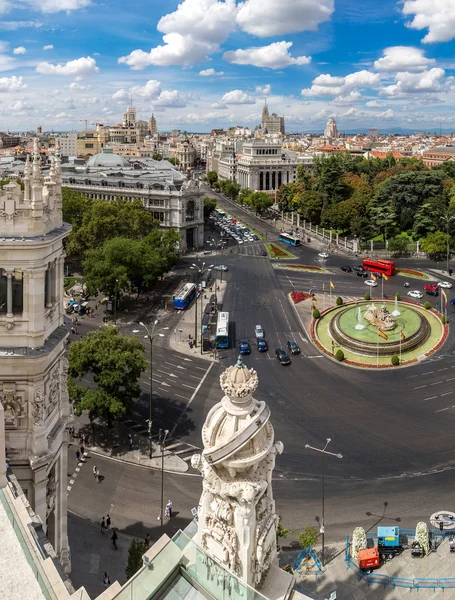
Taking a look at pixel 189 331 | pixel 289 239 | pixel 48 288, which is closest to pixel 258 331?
pixel 189 331

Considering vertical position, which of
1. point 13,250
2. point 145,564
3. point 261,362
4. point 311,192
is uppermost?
point 311,192

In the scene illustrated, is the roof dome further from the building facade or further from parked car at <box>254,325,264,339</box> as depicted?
parked car at <box>254,325,264,339</box>

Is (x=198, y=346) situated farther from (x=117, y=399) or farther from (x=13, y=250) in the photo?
(x=13, y=250)

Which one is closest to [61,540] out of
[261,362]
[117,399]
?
[117,399]

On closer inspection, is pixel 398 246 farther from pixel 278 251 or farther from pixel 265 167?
pixel 265 167

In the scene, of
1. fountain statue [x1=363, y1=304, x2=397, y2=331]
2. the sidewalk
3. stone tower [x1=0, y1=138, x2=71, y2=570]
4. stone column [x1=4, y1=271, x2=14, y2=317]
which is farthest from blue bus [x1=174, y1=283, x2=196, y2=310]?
stone column [x1=4, y1=271, x2=14, y2=317]

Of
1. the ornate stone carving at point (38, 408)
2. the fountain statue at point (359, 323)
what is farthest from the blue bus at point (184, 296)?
the ornate stone carving at point (38, 408)
